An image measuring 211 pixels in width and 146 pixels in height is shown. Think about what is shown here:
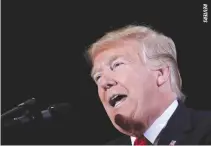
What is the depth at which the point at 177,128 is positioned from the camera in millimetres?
1511

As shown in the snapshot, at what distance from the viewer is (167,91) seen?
63.7 inches

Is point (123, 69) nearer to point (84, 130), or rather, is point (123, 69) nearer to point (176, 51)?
point (176, 51)

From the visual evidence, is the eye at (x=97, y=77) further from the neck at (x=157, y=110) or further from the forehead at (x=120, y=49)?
the neck at (x=157, y=110)

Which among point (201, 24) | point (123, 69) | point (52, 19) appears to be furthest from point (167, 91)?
point (52, 19)

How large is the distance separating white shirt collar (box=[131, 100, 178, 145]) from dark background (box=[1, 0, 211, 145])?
133 millimetres

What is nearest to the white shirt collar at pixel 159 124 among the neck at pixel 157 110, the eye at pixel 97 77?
the neck at pixel 157 110

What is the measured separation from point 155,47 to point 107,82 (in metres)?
0.22

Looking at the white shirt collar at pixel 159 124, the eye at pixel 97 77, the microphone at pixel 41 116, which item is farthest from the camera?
the eye at pixel 97 77

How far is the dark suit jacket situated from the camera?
144cm

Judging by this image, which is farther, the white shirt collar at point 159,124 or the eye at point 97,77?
the eye at point 97,77

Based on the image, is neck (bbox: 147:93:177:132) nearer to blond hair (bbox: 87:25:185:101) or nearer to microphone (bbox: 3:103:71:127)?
blond hair (bbox: 87:25:185:101)

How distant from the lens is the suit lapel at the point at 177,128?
1.49 metres

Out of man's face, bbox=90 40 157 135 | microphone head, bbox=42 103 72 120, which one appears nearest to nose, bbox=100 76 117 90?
man's face, bbox=90 40 157 135

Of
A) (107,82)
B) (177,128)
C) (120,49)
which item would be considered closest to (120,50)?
(120,49)
